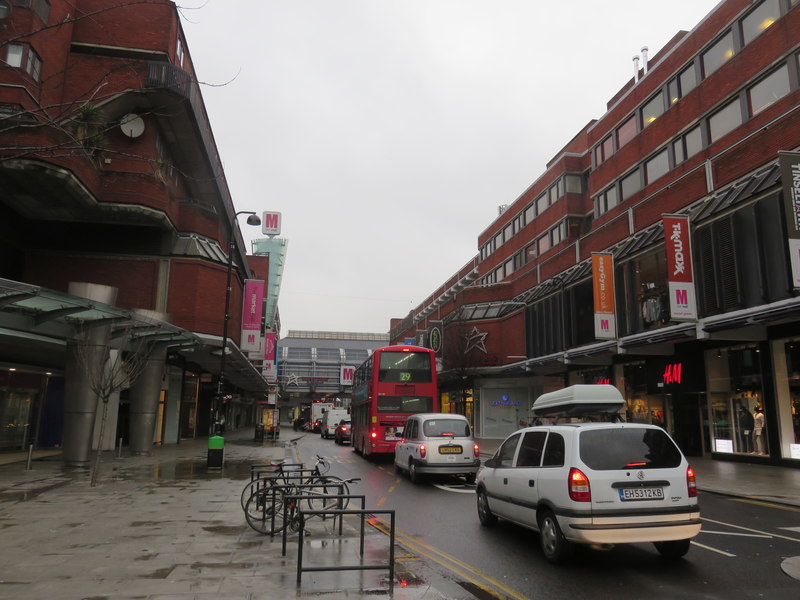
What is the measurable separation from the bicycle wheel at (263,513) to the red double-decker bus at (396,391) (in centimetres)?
1260

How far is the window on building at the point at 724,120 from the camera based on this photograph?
23.7 m

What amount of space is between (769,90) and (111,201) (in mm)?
26582

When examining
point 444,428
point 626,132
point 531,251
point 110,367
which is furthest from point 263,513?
point 531,251

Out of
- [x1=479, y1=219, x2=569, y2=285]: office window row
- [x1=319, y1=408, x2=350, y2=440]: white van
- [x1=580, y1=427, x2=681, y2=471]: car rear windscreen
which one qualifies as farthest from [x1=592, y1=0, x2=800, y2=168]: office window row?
[x1=319, y1=408, x2=350, y2=440]: white van

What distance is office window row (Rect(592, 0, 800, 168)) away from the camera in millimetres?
22422

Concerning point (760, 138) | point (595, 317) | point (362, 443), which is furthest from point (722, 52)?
point (362, 443)

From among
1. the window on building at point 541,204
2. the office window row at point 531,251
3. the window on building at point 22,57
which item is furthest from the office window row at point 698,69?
the window on building at point 22,57

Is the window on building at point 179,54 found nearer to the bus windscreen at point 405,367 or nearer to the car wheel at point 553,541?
the bus windscreen at point 405,367

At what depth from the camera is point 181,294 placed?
28.5 m

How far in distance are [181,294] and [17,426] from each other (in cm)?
903

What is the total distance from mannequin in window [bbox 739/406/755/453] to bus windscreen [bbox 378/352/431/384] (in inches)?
450

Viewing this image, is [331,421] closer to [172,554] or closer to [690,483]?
[172,554]

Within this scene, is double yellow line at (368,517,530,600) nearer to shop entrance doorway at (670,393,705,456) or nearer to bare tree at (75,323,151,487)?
bare tree at (75,323,151,487)

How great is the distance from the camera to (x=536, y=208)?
45.2 m
